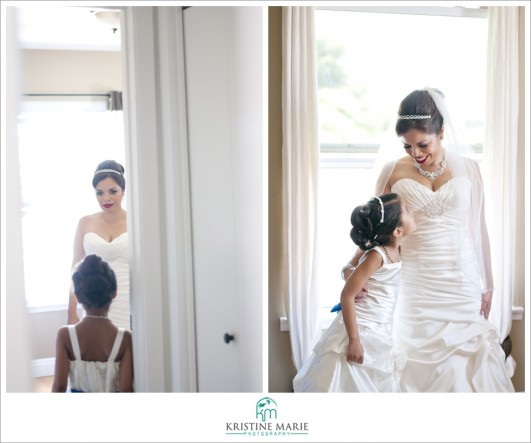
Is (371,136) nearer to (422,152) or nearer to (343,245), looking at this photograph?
(422,152)

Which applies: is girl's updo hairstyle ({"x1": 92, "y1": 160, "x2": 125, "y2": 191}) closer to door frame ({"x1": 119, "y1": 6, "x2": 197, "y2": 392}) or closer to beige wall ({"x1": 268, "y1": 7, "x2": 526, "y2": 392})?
door frame ({"x1": 119, "y1": 6, "x2": 197, "y2": 392})

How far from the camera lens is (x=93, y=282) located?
2.19 meters

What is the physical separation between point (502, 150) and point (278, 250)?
2.53 ft

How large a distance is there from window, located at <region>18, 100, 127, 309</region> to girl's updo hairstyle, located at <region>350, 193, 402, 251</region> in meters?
0.74

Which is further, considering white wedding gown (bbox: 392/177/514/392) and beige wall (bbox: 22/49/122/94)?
white wedding gown (bbox: 392/177/514/392)

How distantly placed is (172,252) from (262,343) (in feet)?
1.27

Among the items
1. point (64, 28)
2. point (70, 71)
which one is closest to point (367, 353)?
point (70, 71)

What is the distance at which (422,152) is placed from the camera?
2236 mm

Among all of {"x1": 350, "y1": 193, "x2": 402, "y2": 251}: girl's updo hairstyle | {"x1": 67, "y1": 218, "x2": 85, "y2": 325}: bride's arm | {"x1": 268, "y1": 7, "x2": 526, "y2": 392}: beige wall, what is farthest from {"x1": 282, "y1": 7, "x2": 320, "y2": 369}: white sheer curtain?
{"x1": 67, "y1": 218, "x2": 85, "y2": 325}: bride's arm

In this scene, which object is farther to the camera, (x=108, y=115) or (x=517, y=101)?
(x=517, y=101)

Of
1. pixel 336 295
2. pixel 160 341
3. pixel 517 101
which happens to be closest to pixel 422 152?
pixel 517 101

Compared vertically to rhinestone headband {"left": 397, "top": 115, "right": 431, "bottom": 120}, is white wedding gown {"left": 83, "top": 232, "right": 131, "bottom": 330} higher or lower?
lower

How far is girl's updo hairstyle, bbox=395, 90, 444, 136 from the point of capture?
2.23m

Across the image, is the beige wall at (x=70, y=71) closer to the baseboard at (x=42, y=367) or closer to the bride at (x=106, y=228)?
the bride at (x=106, y=228)
